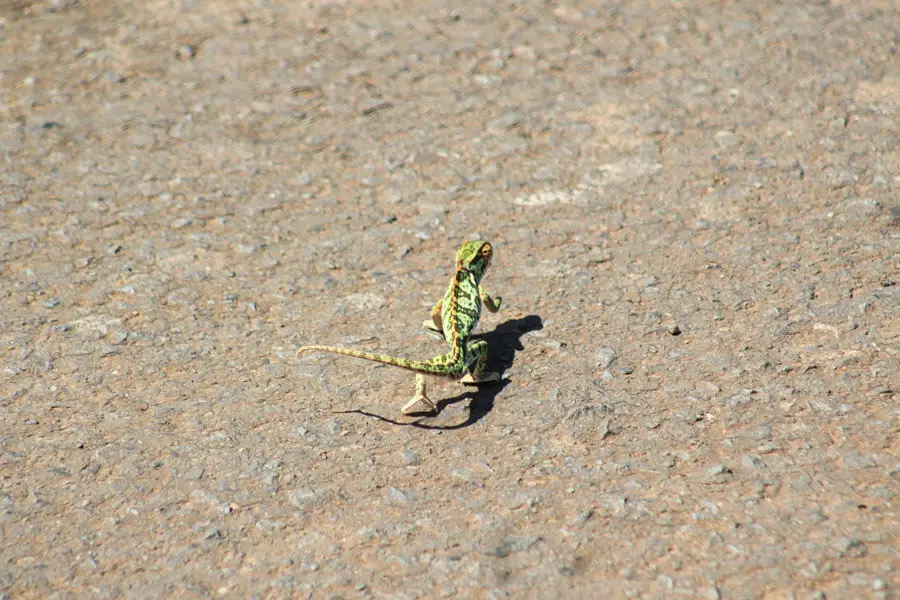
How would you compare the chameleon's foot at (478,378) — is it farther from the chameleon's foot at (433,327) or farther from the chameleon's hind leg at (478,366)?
the chameleon's foot at (433,327)

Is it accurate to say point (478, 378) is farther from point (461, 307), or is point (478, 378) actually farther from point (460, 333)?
point (461, 307)

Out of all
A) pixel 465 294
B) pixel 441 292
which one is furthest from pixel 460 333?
pixel 441 292

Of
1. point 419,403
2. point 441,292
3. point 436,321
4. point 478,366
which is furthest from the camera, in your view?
point 441,292

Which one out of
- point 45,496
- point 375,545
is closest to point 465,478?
point 375,545

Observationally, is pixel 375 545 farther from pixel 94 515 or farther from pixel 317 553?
pixel 94 515

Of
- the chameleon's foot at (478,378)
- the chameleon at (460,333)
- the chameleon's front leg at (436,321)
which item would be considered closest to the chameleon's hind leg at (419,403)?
the chameleon at (460,333)

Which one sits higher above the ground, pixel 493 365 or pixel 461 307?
pixel 461 307

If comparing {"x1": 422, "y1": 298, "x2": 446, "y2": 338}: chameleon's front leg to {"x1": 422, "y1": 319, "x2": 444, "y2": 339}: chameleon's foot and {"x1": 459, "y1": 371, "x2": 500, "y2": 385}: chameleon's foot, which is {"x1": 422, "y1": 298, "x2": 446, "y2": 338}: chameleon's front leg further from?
{"x1": 459, "y1": 371, "x2": 500, "y2": 385}: chameleon's foot
